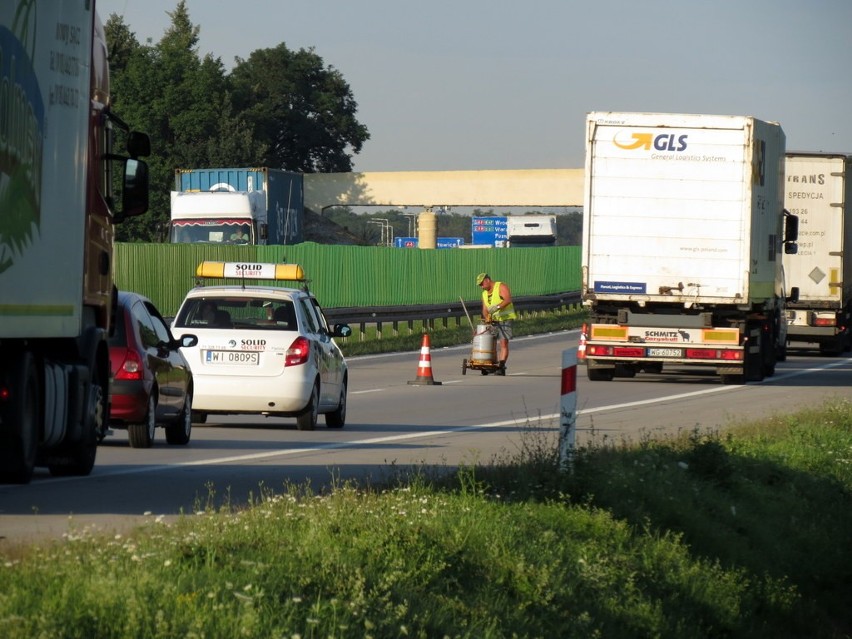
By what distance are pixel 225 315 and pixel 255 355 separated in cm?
76

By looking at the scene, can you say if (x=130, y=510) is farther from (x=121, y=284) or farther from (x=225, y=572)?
(x=121, y=284)

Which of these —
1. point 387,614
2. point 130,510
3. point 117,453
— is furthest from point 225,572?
point 117,453

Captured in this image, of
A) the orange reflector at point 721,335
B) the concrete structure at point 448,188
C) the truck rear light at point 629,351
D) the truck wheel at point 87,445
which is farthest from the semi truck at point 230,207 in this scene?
the concrete structure at point 448,188

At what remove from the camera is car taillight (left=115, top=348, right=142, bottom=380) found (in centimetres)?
1512

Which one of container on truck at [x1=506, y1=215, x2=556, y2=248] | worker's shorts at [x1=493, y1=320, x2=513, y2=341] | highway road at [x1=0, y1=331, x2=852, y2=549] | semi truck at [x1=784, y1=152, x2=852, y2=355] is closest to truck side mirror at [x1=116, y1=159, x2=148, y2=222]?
highway road at [x1=0, y1=331, x2=852, y2=549]

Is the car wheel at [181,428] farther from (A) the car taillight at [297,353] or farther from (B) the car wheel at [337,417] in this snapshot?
(B) the car wheel at [337,417]

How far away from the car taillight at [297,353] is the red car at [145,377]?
1482 millimetres

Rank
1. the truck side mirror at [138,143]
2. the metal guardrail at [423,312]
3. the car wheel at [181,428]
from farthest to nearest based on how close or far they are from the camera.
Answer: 1. the metal guardrail at [423,312]
2. the car wheel at [181,428]
3. the truck side mirror at [138,143]

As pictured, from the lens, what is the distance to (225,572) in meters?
6.87

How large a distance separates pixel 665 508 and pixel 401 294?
1508 inches

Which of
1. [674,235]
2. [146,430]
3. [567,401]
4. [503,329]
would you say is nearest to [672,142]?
[674,235]

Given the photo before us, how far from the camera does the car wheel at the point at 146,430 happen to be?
1550 centimetres

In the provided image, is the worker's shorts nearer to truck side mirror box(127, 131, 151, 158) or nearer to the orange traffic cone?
the orange traffic cone

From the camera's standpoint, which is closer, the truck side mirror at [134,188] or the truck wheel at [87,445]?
the truck wheel at [87,445]
